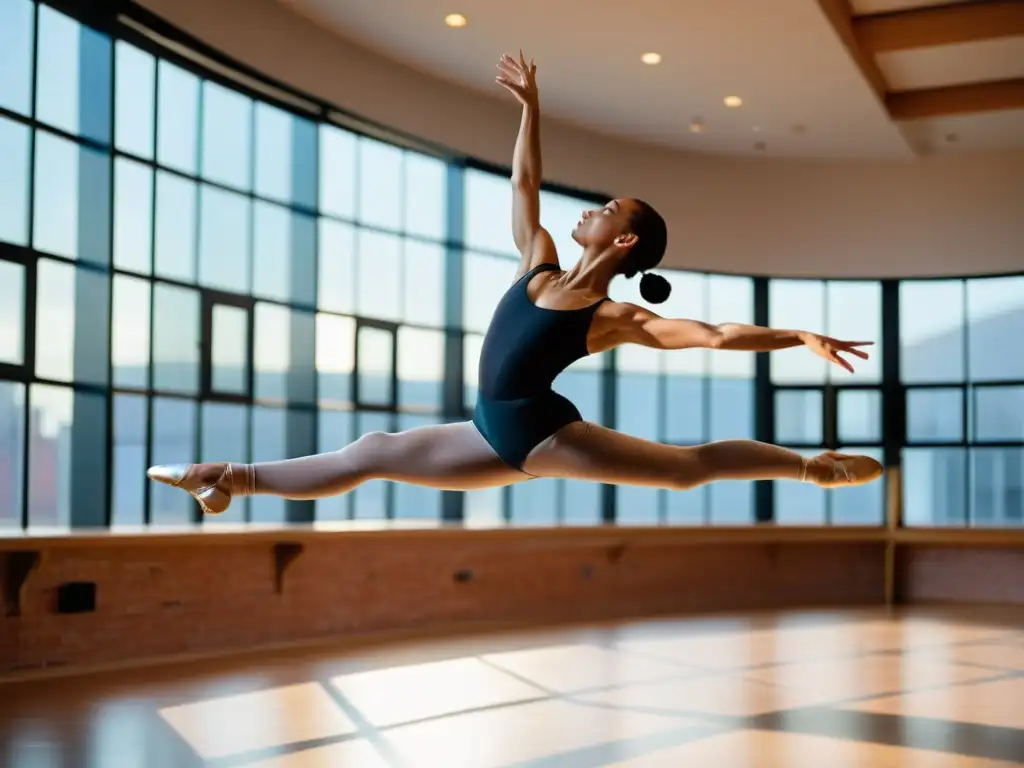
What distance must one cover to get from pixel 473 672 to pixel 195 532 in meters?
1.62

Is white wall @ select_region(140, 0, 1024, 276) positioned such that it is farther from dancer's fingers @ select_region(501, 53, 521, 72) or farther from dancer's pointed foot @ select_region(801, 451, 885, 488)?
dancer's pointed foot @ select_region(801, 451, 885, 488)

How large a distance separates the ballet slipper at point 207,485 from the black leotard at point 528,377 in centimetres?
71

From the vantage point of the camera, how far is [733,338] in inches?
113

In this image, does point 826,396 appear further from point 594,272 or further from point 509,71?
point 594,272

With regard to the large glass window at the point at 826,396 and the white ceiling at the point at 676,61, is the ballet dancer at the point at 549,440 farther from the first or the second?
the large glass window at the point at 826,396

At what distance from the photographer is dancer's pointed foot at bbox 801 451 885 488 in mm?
3238

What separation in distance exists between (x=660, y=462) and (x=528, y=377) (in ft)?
1.40

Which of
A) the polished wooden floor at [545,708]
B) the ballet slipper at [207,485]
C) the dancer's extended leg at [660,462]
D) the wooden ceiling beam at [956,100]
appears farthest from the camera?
the wooden ceiling beam at [956,100]

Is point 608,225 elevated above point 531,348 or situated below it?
above

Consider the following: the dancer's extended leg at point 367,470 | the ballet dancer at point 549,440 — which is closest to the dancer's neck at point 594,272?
the ballet dancer at point 549,440

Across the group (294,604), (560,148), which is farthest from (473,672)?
(560,148)

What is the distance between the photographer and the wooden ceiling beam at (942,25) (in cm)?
820

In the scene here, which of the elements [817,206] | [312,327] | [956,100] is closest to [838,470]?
[312,327]

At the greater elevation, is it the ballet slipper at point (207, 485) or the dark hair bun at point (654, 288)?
the dark hair bun at point (654, 288)
